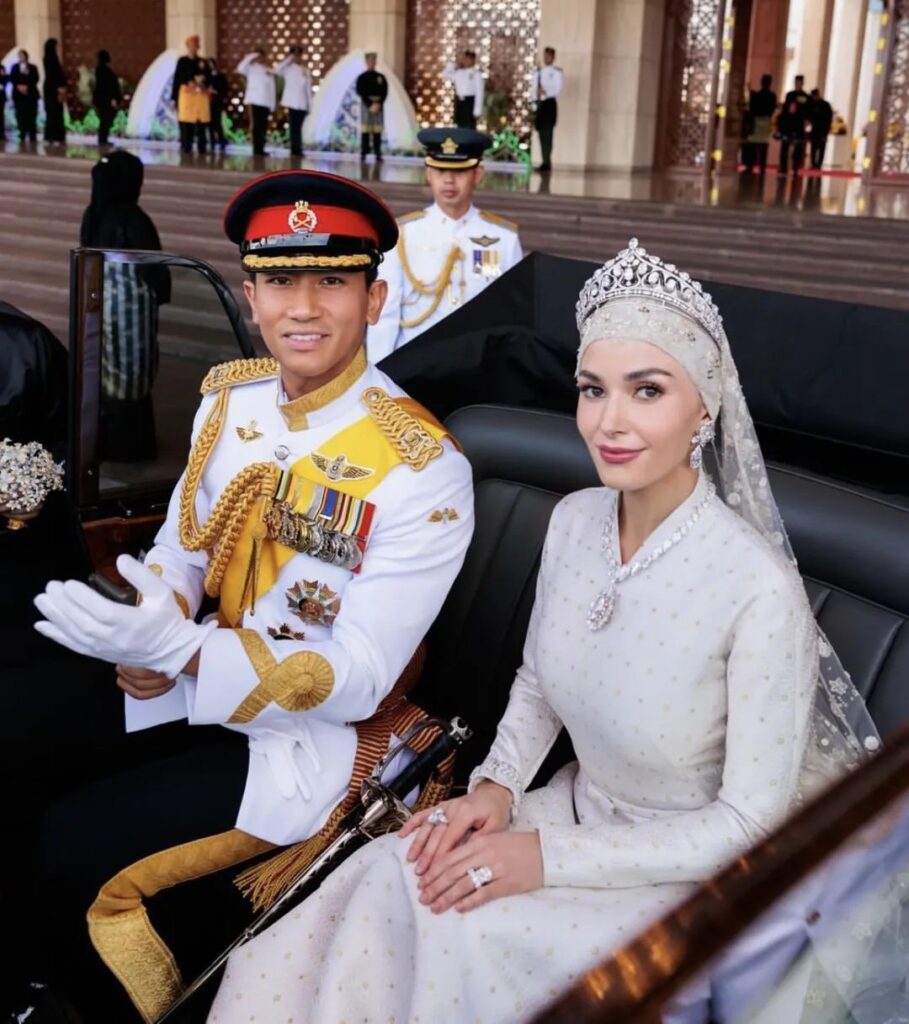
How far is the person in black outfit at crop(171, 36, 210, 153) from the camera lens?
Answer: 16.5m

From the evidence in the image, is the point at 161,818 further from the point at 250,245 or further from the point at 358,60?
the point at 358,60

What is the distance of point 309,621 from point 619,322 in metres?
0.78

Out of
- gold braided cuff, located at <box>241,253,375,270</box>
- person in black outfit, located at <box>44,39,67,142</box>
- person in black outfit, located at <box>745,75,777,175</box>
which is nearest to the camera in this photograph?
gold braided cuff, located at <box>241,253,375,270</box>

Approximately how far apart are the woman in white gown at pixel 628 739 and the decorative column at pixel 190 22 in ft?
60.9

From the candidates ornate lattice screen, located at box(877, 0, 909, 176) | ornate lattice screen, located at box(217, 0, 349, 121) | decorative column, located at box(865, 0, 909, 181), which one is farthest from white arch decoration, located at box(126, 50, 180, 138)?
ornate lattice screen, located at box(877, 0, 909, 176)

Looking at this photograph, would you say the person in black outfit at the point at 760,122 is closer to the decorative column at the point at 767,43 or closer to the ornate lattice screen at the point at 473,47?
the decorative column at the point at 767,43

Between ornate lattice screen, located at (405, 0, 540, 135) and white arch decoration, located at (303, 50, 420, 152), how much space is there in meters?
0.77

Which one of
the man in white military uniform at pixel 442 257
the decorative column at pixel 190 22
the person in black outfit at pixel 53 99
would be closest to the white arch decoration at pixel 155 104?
the decorative column at pixel 190 22

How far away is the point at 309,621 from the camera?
6.43ft

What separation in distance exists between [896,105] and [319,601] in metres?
15.3

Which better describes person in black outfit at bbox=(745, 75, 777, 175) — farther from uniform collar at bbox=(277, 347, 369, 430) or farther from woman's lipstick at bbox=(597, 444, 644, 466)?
woman's lipstick at bbox=(597, 444, 644, 466)

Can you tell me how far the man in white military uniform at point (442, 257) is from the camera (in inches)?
187

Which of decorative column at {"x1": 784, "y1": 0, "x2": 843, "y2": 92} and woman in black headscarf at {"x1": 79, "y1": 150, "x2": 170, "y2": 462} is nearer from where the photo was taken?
woman in black headscarf at {"x1": 79, "y1": 150, "x2": 170, "y2": 462}

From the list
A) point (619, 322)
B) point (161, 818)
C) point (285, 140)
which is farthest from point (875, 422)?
point (285, 140)
